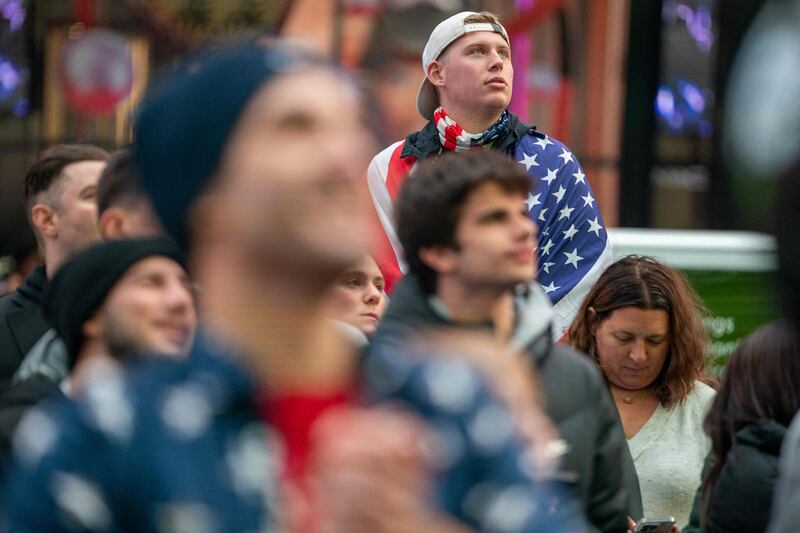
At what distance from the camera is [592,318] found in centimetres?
585

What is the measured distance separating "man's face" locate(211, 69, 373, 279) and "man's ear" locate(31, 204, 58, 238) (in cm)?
420

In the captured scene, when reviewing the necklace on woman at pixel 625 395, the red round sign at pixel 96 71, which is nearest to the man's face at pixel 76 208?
the necklace on woman at pixel 625 395

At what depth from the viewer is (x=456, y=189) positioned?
372 cm

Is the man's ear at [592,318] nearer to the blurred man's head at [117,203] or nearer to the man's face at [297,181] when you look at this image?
the blurred man's head at [117,203]

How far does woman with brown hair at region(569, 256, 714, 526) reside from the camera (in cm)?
571

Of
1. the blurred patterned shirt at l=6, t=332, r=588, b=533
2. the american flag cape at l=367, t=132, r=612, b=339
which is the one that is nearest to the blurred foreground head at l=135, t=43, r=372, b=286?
the blurred patterned shirt at l=6, t=332, r=588, b=533

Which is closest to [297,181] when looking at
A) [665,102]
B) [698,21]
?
[665,102]

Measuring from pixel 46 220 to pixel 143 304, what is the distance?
2.07m

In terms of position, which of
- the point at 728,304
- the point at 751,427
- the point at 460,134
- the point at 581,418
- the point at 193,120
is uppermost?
the point at 193,120

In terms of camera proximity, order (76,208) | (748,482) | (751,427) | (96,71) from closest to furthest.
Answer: (748,482)
(751,427)
(76,208)
(96,71)

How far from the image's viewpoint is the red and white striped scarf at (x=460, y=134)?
5.65 meters

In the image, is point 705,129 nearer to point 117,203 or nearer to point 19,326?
point 19,326

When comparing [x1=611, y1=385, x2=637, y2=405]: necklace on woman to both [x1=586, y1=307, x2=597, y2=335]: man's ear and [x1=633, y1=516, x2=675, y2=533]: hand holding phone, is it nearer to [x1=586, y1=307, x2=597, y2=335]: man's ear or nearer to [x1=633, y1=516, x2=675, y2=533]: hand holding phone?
[x1=586, y1=307, x2=597, y2=335]: man's ear

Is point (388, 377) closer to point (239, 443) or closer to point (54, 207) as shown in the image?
point (239, 443)
